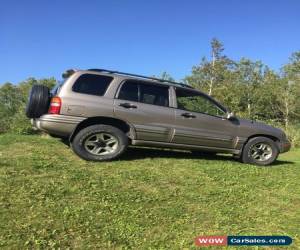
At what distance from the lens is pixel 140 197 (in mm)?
5758

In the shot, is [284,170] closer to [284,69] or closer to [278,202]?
[278,202]

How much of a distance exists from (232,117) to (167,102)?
145 centimetres

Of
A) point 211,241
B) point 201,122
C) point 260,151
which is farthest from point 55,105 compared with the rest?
point 260,151

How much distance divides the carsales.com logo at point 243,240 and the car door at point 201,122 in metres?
3.55

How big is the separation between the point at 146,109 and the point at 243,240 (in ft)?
12.1

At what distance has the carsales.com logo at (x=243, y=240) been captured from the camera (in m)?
4.54

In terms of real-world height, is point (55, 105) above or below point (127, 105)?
below

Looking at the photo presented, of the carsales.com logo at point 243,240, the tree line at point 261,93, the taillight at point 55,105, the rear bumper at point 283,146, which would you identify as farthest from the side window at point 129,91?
the tree line at point 261,93

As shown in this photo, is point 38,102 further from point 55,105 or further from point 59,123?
point 59,123

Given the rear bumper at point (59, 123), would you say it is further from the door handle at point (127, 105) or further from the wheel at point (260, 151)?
the wheel at point (260, 151)

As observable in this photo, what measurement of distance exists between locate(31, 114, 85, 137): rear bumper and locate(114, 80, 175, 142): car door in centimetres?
80

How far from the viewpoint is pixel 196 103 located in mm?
8492

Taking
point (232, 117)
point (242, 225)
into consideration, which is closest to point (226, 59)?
point (232, 117)

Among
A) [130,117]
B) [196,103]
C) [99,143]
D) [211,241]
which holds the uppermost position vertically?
[196,103]
